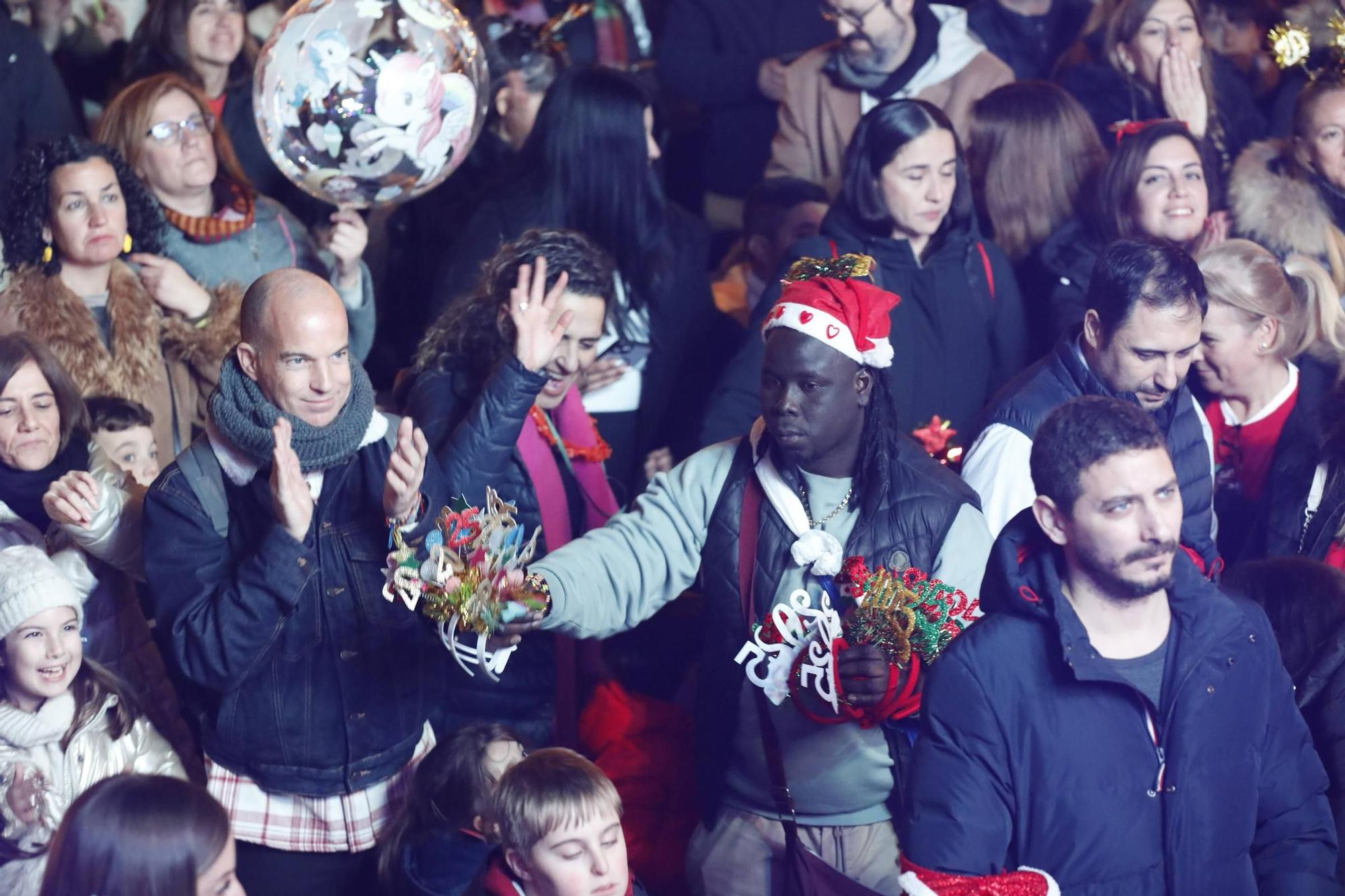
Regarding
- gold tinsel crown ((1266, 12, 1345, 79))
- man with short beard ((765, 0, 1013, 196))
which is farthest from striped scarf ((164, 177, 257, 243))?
gold tinsel crown ((1266, 12, 1345, 79))

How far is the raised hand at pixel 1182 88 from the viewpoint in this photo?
5480mm

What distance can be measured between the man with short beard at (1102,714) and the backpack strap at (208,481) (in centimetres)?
154

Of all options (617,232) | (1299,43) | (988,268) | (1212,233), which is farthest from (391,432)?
(1299,43)

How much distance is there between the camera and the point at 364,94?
436 cm

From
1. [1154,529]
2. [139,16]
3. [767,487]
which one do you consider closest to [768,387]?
[767,487]

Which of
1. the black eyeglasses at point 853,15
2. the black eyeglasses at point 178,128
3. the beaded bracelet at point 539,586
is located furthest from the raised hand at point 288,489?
the black eyeglasses at point 853,15

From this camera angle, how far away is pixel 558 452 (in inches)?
170

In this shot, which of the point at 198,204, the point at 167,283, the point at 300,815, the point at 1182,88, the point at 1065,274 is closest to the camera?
the point at 300,815

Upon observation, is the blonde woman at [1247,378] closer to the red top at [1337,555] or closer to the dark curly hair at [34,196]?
the red top at [1337,555]

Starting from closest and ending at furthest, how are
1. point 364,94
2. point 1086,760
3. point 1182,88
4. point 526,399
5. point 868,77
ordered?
point 1086,760 < point 526,399 < point 364,94 < point 1182,88 < point 868,77

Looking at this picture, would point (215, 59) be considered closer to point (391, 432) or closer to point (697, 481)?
point (391, 432)

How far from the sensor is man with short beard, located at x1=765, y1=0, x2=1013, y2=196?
5551 millimetres

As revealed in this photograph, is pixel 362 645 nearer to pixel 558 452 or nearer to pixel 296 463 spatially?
pixel 296 463

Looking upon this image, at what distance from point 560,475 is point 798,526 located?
994 mm
